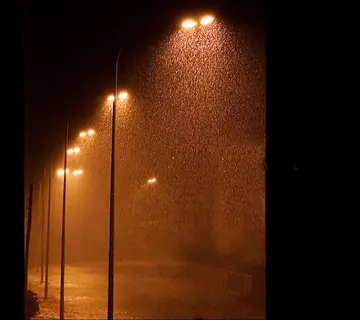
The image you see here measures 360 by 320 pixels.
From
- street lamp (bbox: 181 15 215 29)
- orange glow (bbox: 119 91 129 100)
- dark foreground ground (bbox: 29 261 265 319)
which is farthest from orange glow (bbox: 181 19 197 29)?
dark foreground ground (bbox: 29 261 265 319)

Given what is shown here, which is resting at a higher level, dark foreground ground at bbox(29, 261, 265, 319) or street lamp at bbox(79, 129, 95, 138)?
street lamp at bbox(79, 129, 95, 138)

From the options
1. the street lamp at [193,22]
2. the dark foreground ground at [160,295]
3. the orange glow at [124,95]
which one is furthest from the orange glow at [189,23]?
the dark foreground ground at [160,295]

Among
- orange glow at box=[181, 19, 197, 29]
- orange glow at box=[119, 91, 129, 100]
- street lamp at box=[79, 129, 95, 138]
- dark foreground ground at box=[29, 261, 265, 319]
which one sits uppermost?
orange glow at box=[181, 19, 197, 29]

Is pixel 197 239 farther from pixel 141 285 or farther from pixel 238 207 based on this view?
pixel 141 285

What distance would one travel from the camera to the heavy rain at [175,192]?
24.8 m

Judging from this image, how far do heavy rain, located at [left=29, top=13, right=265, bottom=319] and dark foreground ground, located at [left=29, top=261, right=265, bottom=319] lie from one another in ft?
0.24

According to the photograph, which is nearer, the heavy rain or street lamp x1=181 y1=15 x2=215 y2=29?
street lamp x1=181 y1=15 x2=215 y2=29

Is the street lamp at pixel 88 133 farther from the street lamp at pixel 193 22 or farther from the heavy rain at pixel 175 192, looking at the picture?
the street lamp at pixel 193 22

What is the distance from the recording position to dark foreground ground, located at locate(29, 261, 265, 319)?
78.5ft

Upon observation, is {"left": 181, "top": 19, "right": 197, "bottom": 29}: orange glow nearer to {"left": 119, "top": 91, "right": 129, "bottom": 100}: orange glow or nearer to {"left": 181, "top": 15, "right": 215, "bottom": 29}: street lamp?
{"left": 181, "top": 15, "right": 215, "bottom": 29}: street lamp

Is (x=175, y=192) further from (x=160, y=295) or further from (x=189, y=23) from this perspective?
(x=189, y=23)

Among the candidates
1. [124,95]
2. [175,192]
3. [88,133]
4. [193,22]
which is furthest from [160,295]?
[175,192]
